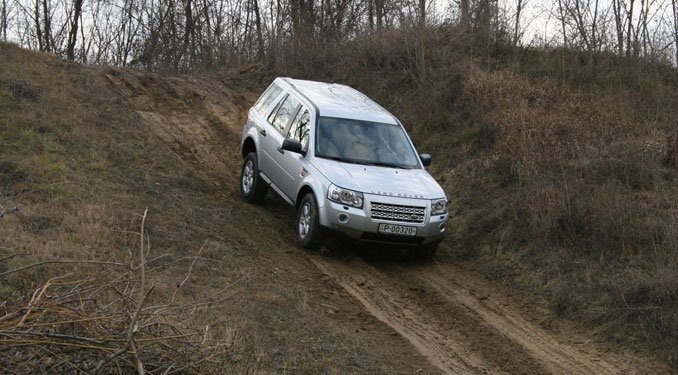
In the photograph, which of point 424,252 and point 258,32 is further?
point 258,32

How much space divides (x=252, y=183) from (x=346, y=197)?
107 inches

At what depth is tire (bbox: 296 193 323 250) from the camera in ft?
31.9

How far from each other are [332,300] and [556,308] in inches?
100

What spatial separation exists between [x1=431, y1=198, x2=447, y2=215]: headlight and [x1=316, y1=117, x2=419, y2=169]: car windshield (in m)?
0.99

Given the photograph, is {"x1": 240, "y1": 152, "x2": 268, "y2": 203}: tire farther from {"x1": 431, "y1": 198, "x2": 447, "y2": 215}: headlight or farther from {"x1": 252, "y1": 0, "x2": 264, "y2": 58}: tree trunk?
{"x1": 252, "y1": 0, "x2": 264, "y2": 58}: tree trunk

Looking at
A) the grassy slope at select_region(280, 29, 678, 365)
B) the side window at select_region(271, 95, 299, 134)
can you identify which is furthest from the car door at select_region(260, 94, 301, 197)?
the grassy slope at select_region(280, 29, 678, 365)

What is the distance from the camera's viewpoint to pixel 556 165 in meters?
11.4

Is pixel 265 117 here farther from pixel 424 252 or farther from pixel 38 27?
pixel 38 27

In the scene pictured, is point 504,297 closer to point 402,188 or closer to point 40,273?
point 402,188

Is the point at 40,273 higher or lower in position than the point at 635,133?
lower

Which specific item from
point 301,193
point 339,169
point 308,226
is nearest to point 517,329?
point 308,226

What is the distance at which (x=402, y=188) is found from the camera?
980 centimetres

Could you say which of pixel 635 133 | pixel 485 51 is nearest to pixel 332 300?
pixel 635 133

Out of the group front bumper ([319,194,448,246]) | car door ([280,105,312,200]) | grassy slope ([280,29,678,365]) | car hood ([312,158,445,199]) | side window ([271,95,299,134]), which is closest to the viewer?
grassy slope ([280,29,678,365])
